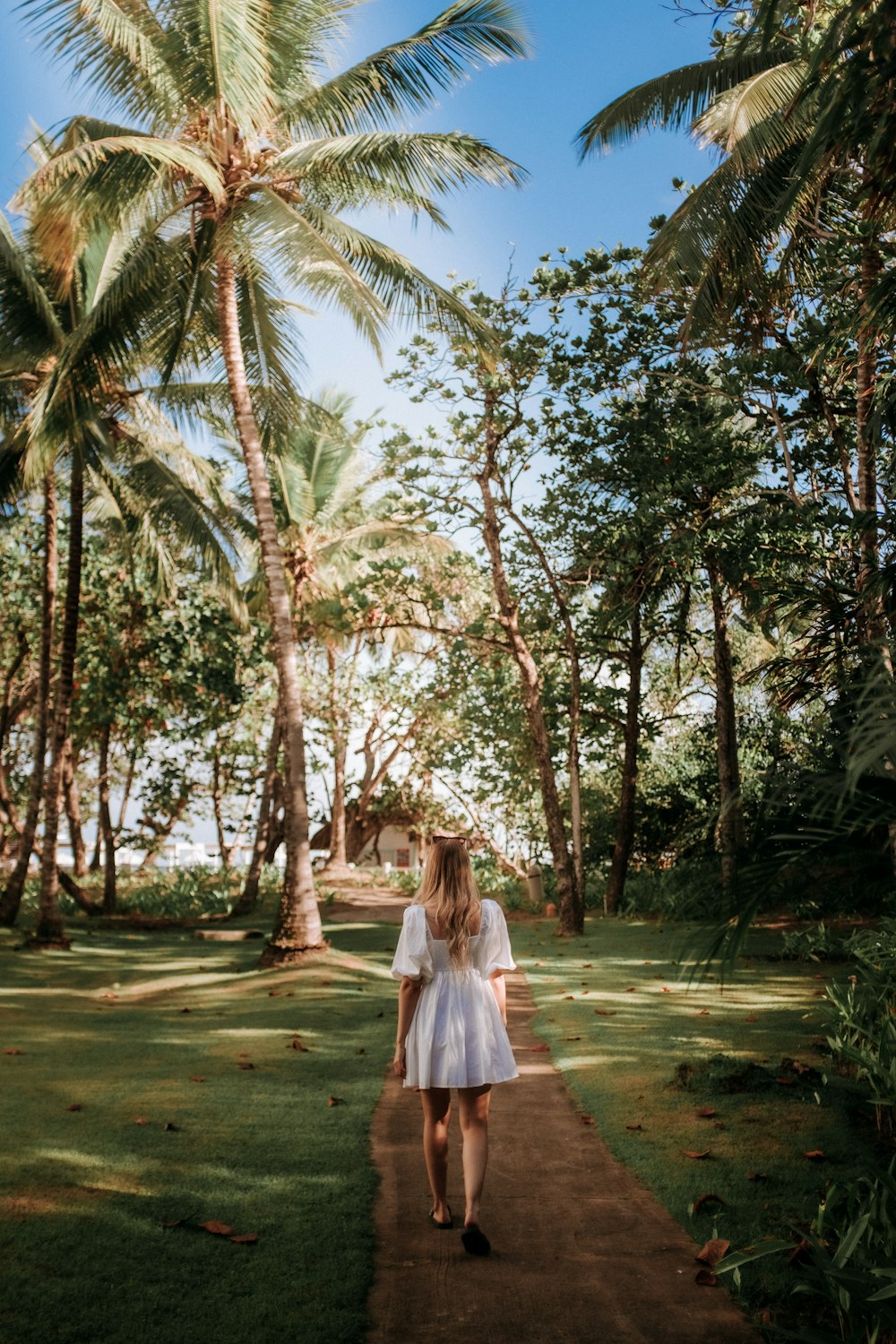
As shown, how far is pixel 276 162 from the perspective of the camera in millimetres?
12508

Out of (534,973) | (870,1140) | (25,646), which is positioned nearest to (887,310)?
(870,1140)

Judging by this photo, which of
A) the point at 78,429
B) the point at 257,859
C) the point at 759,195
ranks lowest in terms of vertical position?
the point at 257,859

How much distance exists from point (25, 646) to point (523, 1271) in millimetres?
21222

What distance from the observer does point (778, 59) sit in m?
11.1

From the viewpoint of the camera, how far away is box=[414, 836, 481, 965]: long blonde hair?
15.9 feet

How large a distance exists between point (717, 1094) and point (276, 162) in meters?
11.1

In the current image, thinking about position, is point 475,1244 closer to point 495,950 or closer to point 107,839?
point 495,950

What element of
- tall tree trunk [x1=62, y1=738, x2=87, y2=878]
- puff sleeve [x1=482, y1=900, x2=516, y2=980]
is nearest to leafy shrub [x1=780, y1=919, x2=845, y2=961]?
puff sleeve [x1=482, y1=900, x2=516, y2=980]

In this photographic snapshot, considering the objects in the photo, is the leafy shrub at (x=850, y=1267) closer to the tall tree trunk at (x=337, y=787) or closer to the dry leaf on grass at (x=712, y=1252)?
the dry leaf on grass at (x=712, y=1252)

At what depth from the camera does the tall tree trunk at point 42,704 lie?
641 inches

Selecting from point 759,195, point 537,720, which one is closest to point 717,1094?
point 759,195

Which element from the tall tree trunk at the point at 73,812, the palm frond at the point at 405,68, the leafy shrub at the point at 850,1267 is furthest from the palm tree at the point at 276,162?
the tall tree trunk at the point at 73,812

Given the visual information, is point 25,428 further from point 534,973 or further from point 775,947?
point 775,947

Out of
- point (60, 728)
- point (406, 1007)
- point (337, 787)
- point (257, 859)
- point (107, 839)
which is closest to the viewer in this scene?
point (406, 1007)
